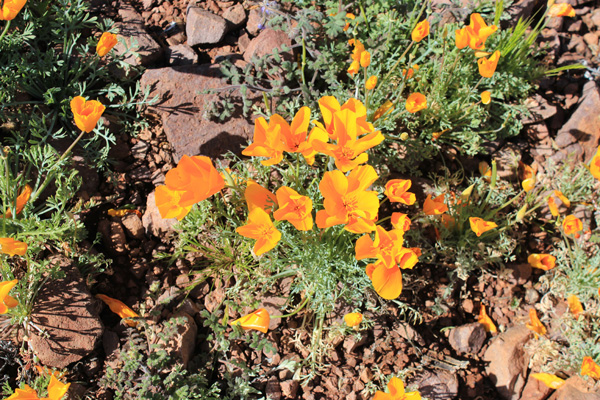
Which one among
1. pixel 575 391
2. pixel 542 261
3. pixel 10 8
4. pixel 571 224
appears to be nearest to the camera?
pixel 10 8

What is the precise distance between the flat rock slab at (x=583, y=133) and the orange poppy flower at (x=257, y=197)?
2.51 metres

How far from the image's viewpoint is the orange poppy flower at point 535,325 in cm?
270

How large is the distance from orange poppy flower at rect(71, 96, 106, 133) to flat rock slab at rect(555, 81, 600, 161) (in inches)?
127

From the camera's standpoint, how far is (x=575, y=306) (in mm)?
2748

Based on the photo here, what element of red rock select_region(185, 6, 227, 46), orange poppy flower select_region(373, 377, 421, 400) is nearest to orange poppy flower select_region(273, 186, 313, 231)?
orange poppy flower select_region(373, 377, 421, 400)

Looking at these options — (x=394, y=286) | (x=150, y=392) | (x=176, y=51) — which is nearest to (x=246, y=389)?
(x=150, y=392)

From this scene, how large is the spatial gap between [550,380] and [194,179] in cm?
236

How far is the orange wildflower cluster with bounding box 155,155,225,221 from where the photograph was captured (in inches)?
68.9

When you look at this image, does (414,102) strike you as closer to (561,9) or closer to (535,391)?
(561,9)

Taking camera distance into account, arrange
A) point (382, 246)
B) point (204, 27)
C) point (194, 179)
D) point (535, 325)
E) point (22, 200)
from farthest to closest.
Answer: point (204, 27), point (535, 325), point (22, 200), point (382, 246), point (194, 179)

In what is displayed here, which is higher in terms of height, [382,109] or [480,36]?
[480,36]

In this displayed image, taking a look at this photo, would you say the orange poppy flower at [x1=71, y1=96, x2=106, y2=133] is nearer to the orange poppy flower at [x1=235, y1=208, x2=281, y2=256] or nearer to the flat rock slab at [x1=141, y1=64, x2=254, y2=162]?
the flat rock slab at [x1=141, y1=64, x2=254, y2=162]

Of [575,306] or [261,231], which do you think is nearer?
[261,231]

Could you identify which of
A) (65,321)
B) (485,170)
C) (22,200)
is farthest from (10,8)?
(485,170)
